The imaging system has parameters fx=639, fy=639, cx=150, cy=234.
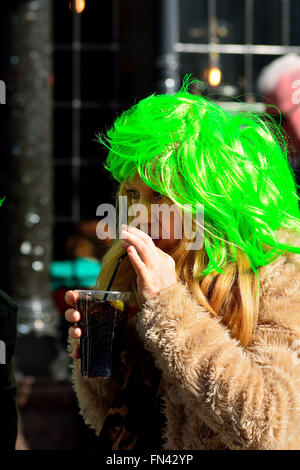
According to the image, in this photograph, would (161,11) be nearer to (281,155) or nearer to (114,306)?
(281,155)

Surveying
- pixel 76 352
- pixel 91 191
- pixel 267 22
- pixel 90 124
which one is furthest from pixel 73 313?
pixel 267 22

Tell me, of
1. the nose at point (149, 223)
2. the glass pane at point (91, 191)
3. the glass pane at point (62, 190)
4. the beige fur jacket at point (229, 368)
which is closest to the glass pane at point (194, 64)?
the glass pane at point (91, 191)

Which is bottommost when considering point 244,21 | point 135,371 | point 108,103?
point 135,371

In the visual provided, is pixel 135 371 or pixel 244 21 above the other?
pixel 244 21

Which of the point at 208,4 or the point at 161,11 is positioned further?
the point at 208,4

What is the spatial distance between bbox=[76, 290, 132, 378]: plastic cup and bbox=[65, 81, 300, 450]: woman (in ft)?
0.14

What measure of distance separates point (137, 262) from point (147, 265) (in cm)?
3

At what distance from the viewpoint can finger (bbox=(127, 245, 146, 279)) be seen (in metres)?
1.55

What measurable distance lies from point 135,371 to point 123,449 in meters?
0.20

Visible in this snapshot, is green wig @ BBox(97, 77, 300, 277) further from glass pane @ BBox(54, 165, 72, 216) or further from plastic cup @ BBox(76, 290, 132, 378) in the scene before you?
glass pane @ BBox(54, 165, 72, 216)

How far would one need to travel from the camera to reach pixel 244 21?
6441mm

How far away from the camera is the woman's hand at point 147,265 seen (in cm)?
156

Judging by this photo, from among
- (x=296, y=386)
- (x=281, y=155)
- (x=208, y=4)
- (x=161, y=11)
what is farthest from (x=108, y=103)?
(x=296, y=386)
